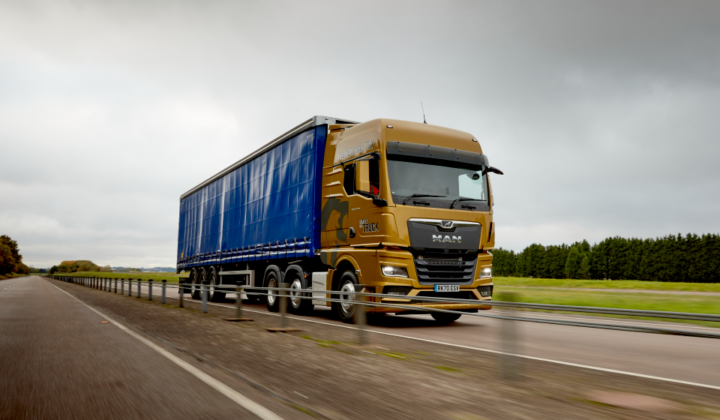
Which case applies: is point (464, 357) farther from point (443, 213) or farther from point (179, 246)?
point (179, 246)

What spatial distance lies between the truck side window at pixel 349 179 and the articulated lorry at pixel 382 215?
23mm

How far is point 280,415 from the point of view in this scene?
396 centimetres

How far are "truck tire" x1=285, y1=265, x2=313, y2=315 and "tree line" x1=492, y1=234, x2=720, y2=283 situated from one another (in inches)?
2388

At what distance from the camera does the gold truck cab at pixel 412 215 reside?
10172 mm

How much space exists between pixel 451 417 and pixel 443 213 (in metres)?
6.76

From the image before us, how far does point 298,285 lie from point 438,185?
4.78m

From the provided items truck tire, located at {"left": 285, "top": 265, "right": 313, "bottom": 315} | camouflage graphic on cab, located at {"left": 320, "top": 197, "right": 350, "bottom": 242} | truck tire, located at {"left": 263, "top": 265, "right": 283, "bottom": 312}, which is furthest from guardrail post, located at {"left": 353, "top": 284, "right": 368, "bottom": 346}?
truck tire, located at {"left": 263, "top": 265, "right": 283, "bottom": 312}

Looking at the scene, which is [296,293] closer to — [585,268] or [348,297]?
[348,297]

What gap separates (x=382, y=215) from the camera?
10219 millimetres

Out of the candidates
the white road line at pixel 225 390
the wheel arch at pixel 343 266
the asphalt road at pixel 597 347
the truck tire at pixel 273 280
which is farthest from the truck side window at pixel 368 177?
the white road line at pixel 225 390

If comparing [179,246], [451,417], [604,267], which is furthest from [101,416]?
[604,267]

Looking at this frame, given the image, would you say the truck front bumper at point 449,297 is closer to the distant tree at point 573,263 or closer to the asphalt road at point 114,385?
the asphalt road at point 114,385

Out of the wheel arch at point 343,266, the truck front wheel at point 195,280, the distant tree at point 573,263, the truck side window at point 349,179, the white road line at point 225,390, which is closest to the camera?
the white road line at point 225,390

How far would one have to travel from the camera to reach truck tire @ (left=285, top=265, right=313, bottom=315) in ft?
42.6
